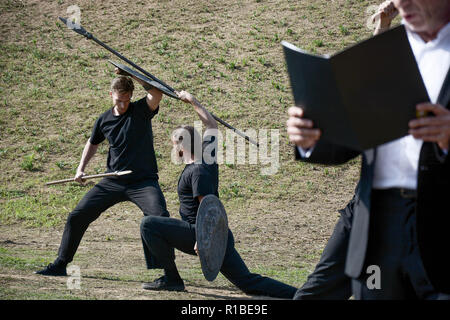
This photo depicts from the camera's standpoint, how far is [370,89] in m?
2.43

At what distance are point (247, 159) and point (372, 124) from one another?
12307mm

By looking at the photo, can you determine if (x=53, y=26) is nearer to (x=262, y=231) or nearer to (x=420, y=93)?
(x=262, y=231)

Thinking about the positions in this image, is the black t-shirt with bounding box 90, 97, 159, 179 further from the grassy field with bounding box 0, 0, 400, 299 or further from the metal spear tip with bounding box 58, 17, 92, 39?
the grassy field with bounding box 0, 0, 400, 299

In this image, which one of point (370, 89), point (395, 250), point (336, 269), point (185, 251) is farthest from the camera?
point (185, 251)

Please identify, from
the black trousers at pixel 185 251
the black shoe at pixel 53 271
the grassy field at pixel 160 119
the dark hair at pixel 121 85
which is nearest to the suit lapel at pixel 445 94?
the black trousers at pixel 185 251

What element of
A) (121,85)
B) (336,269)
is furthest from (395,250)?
(121,85)

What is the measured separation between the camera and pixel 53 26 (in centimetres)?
2030

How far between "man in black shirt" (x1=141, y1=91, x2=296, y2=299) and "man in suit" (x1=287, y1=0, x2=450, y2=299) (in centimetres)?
344

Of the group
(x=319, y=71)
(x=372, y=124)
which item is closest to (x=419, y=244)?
(x=372, y=124)

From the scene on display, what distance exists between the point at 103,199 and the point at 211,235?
158 centimetres

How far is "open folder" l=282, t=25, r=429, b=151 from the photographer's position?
239cm

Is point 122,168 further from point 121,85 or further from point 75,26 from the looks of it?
point 75,26

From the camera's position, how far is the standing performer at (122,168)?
→ 23.3 ft

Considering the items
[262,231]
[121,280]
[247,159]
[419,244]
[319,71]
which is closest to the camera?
[319,71]
